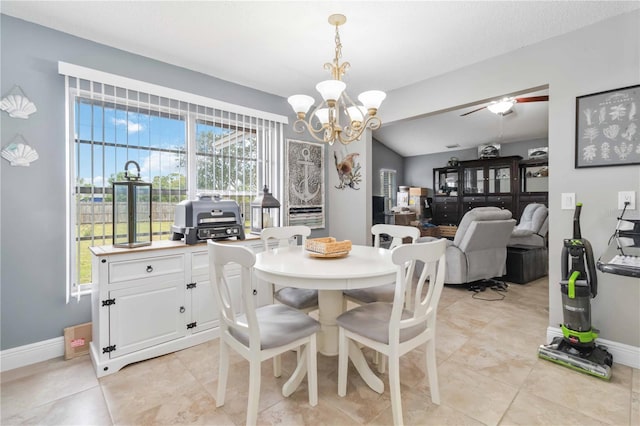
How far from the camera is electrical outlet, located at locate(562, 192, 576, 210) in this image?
230cm

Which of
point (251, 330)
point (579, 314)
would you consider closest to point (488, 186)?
point (579, 314)

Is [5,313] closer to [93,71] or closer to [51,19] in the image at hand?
[93,71]

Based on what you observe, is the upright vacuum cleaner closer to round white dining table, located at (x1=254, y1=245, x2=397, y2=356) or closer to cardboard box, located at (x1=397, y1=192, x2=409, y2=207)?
round white dining table, located at (x1=254, y1=245, x2=397, y2=356)

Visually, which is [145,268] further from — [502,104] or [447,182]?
[447,182]

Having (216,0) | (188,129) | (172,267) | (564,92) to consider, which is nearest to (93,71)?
(188,129)

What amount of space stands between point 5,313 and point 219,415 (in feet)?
5.81

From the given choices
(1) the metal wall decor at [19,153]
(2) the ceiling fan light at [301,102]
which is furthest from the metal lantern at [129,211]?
(2) the ceiling fan light at [301,102]

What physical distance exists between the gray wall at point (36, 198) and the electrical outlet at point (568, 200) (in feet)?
12.7

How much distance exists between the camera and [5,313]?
2.08m

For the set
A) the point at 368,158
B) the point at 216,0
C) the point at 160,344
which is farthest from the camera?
the point at 368,158

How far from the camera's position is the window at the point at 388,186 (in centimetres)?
795

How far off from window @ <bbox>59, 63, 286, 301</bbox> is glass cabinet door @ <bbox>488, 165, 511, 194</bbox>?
5323 mm

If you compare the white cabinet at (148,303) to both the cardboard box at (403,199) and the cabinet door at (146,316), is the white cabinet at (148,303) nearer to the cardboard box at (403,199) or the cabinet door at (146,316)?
the cabinet door at (146,316)

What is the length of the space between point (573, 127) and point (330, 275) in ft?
7.48
